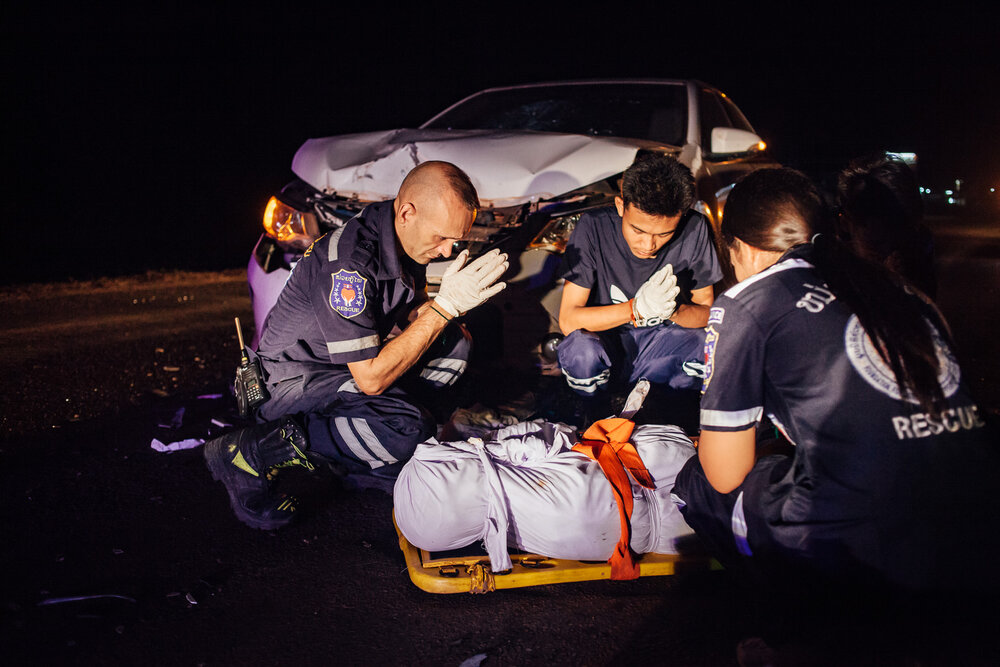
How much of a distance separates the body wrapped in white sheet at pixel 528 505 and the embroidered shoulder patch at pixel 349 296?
552 mm

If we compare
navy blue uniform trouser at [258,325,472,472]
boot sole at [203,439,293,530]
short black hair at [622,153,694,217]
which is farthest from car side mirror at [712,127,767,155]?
boot sole at [203,439,293,530]

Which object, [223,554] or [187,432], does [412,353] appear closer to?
[223,554]

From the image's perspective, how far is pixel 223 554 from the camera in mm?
2252

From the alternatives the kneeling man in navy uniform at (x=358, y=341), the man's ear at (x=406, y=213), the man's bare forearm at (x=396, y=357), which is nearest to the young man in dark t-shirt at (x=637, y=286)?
the kneeling man in navy uniform at (x=358, y=341)

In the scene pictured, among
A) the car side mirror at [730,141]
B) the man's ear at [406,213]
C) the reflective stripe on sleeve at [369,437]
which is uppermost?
the car side mirror at [730,141]

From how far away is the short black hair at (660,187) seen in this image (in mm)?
2734

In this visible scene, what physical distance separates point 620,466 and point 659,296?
85cm

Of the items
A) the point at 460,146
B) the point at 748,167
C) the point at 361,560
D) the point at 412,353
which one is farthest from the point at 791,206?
the point at 748,167

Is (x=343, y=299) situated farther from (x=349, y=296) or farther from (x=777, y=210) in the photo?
(x=777, y=210)

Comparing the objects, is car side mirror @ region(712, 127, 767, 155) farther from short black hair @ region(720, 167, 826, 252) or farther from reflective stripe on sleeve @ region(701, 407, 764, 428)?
reflective stripe on sleeve @ region(701, 407, 764, 428)

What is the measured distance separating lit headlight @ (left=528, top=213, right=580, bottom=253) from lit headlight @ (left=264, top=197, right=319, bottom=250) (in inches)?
41.5

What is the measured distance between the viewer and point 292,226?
327cm

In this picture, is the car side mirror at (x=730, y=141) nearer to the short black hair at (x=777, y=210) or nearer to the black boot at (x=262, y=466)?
the short black hair at (x=777, y=210)

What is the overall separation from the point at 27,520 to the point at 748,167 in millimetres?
3941
